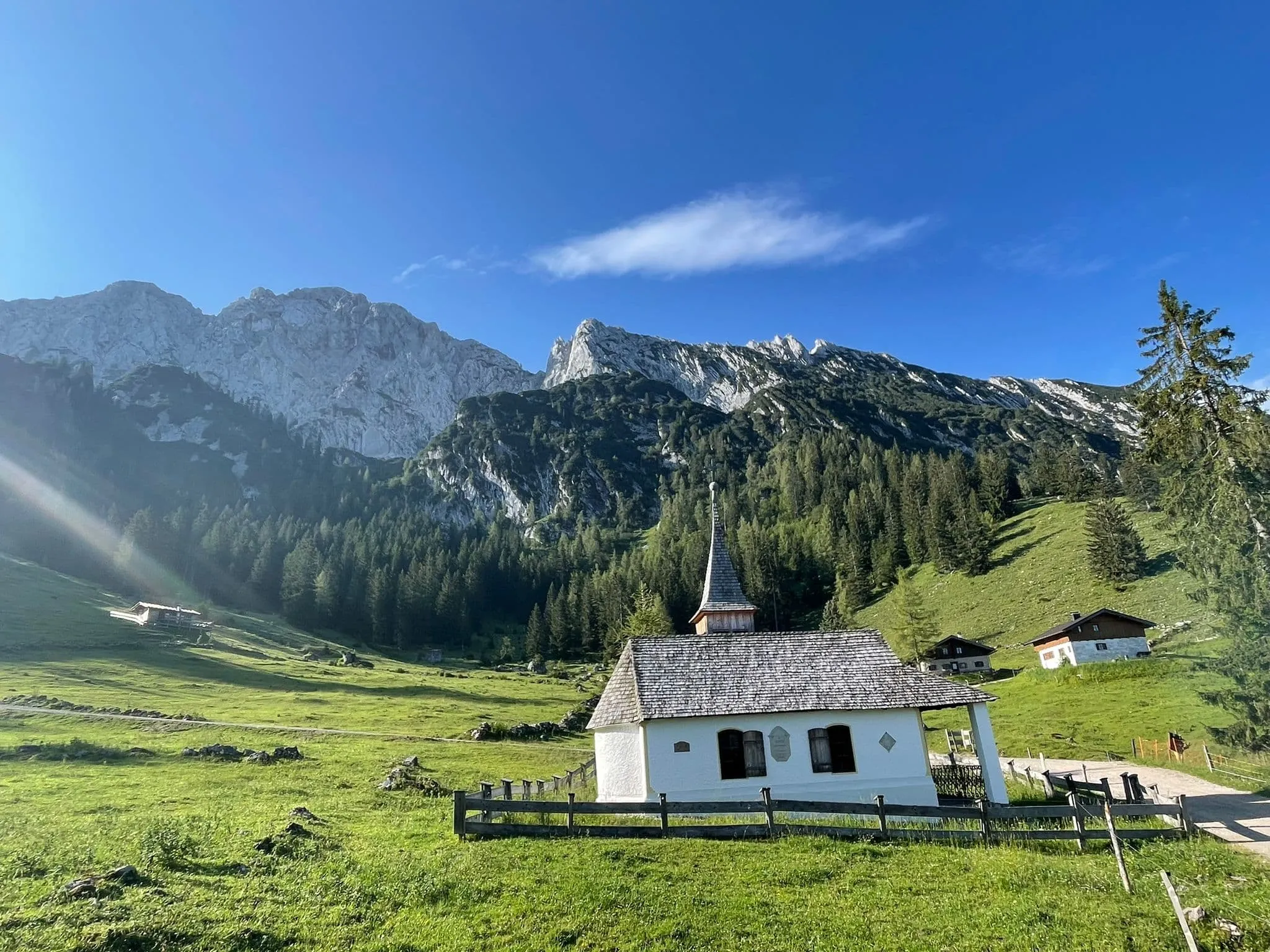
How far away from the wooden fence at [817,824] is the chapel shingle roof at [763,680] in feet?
18.4

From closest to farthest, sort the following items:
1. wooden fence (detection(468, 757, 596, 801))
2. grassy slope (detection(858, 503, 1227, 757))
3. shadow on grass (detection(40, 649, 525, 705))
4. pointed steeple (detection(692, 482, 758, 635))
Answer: wooden fence (detection(468, 757, 596, 801)) → pointed steeple (detection(692, 482, 758, 635)) → grassy slope (detection(858, 503, 1227, 757)) → shadow on grass (detection(40, 649, 525, 705))

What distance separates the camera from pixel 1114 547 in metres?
83.3

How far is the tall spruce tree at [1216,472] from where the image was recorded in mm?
27391

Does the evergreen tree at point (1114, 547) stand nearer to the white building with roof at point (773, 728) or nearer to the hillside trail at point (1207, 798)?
the hillside trail at point (1207, 798)

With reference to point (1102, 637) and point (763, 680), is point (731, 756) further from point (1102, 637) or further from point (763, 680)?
point (1102, 637)

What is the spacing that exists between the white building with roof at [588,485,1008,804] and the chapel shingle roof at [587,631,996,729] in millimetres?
51

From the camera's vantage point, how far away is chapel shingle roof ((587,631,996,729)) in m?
25.7

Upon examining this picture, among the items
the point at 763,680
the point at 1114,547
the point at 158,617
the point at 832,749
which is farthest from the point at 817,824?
the point at 158,617

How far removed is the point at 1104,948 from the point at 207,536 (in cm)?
16368

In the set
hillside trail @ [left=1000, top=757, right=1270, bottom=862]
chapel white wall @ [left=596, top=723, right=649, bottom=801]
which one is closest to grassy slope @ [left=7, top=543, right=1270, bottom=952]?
hillside trail @ [left=1000, top=757, right=1270, bottom=862]

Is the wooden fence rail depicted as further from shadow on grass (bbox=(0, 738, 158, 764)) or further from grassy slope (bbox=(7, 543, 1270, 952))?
shadow on grass (bbox=(0, 738, 158, 764))

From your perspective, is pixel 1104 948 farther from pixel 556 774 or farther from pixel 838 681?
pixel 556 774

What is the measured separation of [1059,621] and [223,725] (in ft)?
281

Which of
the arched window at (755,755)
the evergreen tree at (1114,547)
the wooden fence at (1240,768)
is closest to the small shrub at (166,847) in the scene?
the arched window at (755,755)
